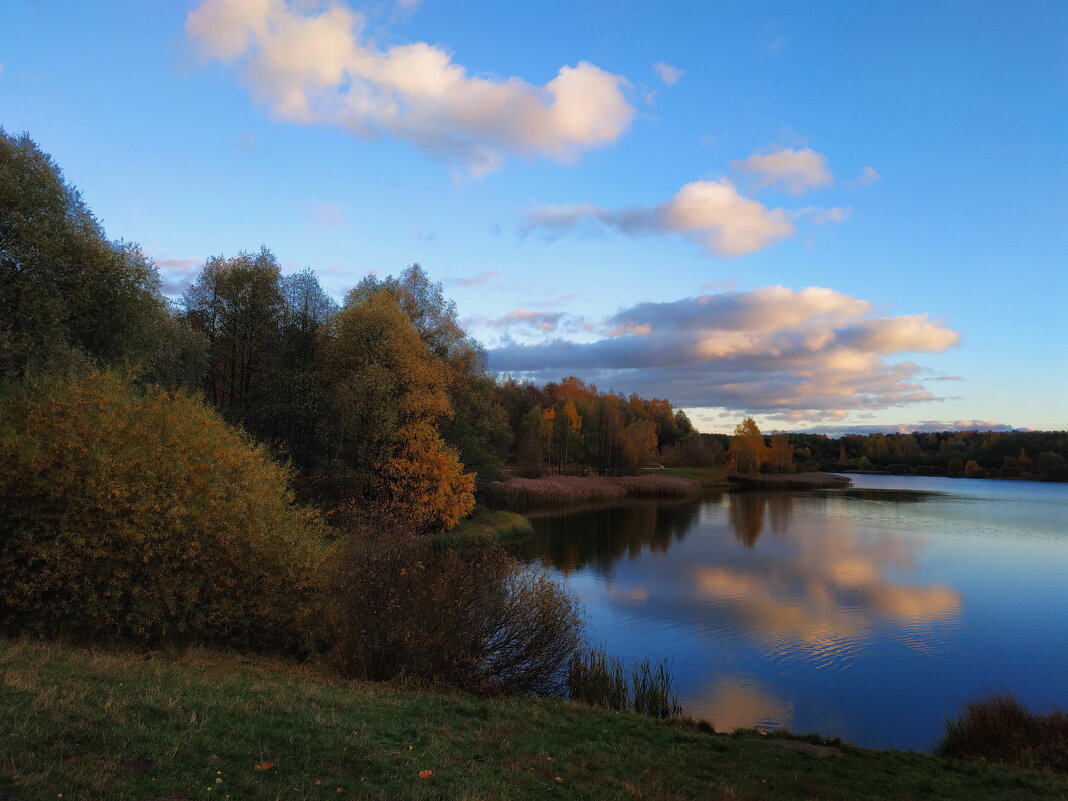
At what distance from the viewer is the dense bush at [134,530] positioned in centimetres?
1170

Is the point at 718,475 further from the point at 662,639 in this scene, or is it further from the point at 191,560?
the point at 191,560

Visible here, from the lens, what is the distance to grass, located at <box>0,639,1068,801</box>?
588cm

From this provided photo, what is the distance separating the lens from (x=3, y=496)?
1170 cm

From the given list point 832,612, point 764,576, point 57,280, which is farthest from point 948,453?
point 57,280

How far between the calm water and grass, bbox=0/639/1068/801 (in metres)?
3.46

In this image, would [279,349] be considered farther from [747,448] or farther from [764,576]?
[747,448]

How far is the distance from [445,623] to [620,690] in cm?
419

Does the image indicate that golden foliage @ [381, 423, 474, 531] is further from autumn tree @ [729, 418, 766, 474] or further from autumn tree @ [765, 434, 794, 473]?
autumn tree @ [765, 434, 794, 473]

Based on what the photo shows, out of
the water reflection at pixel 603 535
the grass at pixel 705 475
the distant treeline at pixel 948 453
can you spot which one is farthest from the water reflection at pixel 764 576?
the distant treeline at pixel 948 453

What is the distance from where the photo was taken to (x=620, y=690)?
1381cm

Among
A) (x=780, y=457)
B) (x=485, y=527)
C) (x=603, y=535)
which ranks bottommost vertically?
(x=603, y=535)

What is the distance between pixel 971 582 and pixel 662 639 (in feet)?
55.1

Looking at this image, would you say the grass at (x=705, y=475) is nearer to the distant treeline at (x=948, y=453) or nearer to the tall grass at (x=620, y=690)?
the distant treeline at (x=948, y=453)

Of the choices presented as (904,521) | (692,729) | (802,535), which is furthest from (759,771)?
(904,521)
